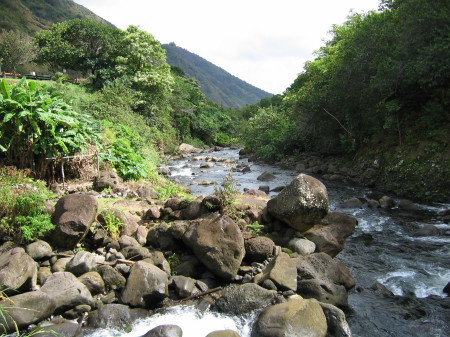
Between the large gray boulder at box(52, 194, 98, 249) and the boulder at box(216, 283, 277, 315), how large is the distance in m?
3.34

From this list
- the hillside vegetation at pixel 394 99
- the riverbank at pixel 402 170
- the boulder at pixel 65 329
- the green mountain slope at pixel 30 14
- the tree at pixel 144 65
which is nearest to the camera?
the boulder at pixel 65 329

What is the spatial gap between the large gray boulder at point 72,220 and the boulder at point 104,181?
3.64m

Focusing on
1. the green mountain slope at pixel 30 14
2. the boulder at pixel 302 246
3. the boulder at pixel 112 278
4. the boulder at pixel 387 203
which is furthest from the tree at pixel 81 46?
the green mountain slope at pixel 30 14

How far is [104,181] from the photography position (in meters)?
11.4

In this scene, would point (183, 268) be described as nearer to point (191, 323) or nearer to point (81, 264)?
point (191, 323)

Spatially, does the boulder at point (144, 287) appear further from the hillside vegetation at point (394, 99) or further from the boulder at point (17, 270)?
the hillside vegetation at point (394, 99)

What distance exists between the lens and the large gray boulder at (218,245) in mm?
7094

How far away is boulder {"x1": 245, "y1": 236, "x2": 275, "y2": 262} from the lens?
7695 millimetres

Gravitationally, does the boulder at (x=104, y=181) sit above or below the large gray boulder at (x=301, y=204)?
below

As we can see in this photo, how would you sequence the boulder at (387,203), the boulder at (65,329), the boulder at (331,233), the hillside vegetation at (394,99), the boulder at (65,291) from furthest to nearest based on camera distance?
the hillside vegetation at (394,99) → the boulder at (387,203) → the boulder at (331,233) → the boulder at (65,291) → the boulder at (65,329)

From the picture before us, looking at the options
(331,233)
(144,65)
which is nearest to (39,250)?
(331,233)

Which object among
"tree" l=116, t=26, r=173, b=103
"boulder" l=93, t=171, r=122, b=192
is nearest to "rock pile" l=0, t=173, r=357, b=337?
"boulder" l=93, t=171, r=122, b=192

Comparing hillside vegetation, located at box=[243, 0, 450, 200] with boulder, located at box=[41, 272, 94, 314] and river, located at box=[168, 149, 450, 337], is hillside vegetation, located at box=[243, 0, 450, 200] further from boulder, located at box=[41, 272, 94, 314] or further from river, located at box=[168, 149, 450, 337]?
boulder, located at box=[41, 272, 94, 314]

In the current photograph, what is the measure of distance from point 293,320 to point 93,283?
12.3 ft
